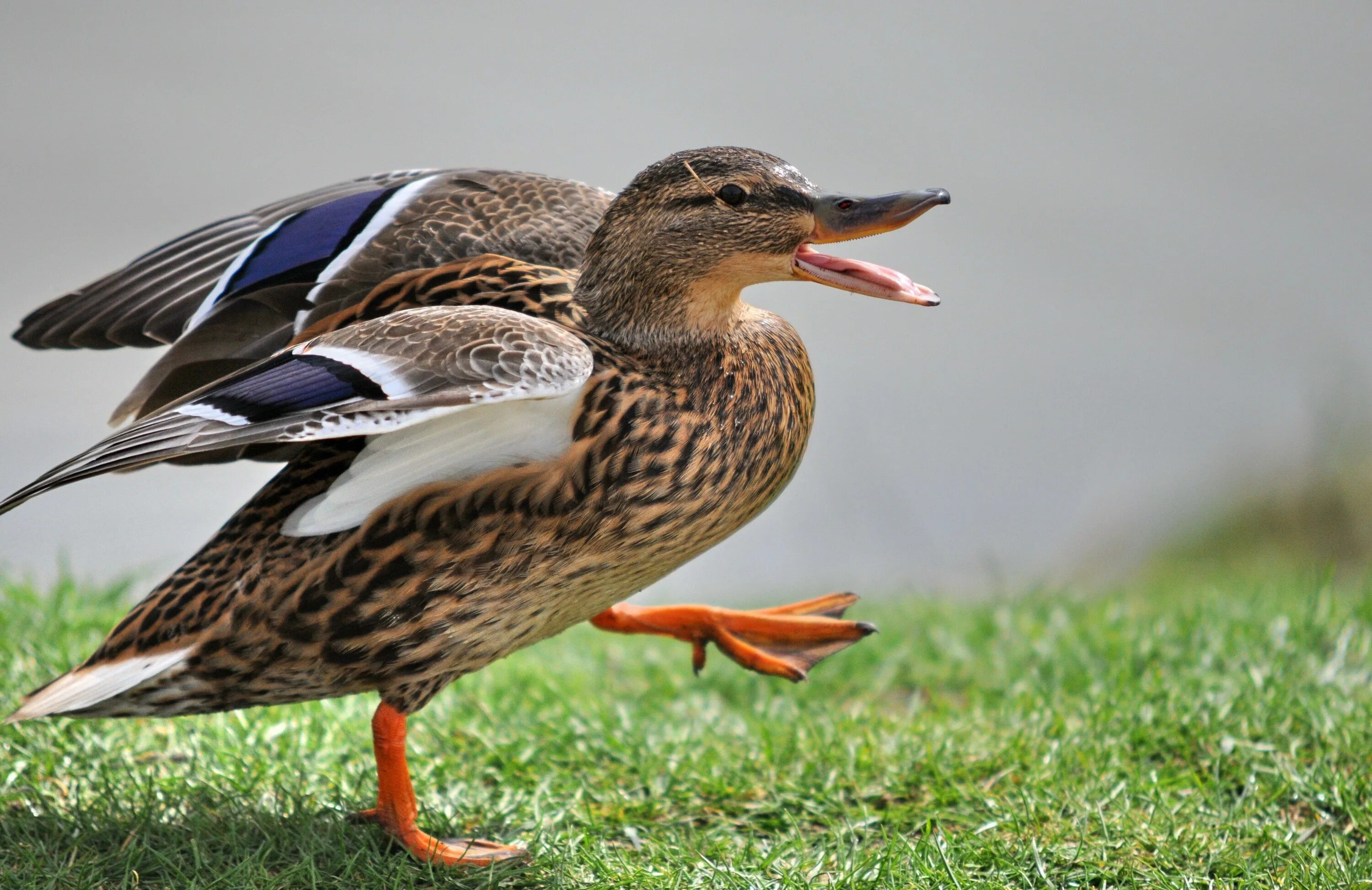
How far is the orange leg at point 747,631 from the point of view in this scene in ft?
10.9

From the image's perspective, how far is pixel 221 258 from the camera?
10.2ft

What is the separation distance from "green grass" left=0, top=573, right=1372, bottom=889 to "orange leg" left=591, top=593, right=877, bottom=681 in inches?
10.7

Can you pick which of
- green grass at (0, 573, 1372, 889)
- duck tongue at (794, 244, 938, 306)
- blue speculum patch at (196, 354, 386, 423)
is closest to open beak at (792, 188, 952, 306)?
duck tongue at (794, 244, 938, 306)

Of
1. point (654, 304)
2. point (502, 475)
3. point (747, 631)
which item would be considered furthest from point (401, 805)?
point (654, 304)

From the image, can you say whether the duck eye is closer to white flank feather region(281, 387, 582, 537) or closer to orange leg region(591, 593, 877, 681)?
white flank feather region(281, 387, 582, 537)

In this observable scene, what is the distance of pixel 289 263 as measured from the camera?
289cm

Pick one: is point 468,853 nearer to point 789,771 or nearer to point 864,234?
point 789,771

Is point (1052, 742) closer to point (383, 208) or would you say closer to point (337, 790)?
point (337, 790)

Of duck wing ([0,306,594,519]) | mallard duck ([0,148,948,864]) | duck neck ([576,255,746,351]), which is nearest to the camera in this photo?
duck wing ([0,306,594,519])

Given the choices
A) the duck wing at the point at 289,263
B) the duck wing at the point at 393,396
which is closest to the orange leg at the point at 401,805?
the duck wing at the point at 393,396

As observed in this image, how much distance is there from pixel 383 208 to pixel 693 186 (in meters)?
0.77

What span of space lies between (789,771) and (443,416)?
1.46 meters

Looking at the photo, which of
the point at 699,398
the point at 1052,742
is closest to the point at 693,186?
the point at 699,398

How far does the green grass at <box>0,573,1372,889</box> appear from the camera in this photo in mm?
2766
